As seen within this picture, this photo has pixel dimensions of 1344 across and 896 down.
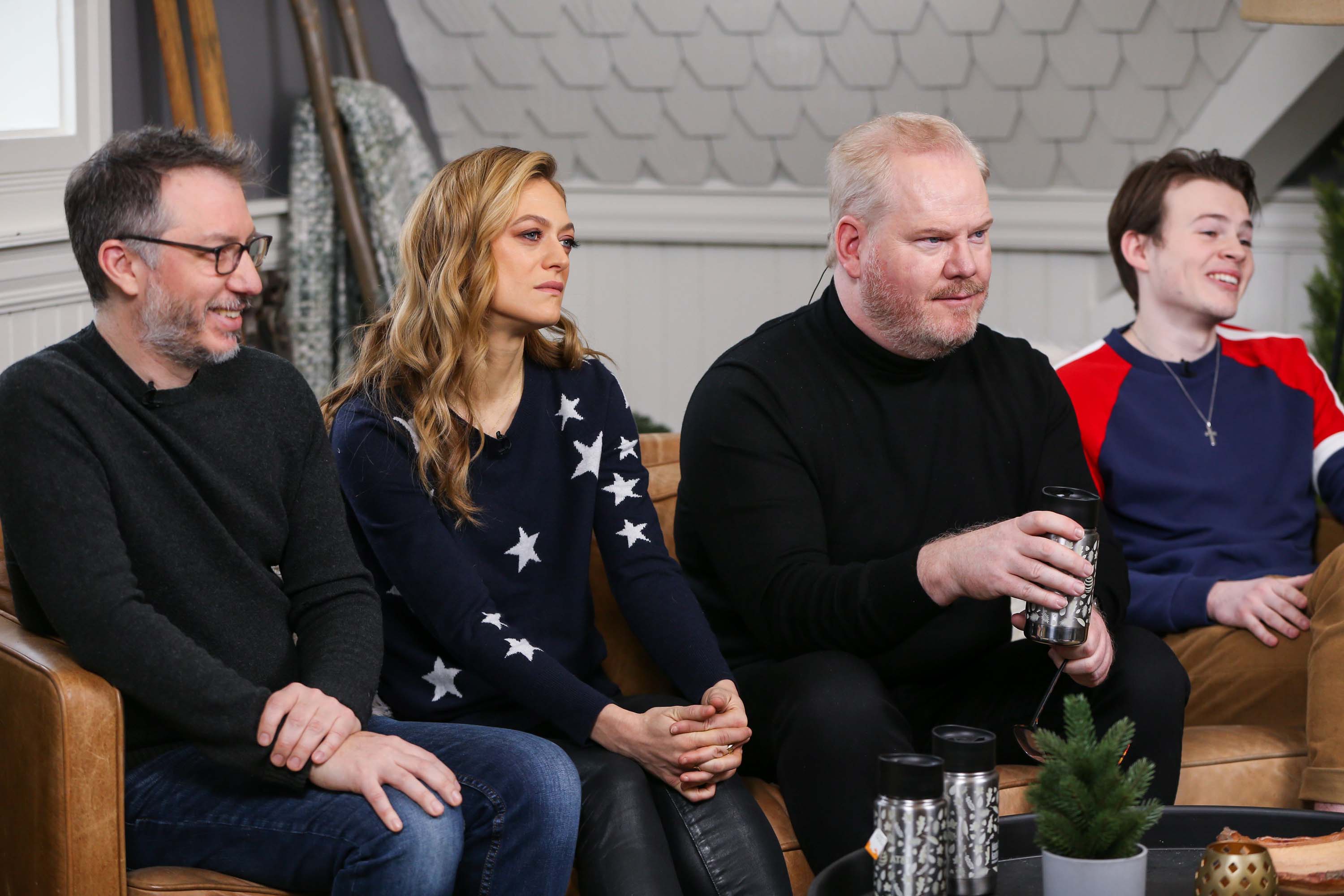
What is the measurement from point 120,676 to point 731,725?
2.37ft

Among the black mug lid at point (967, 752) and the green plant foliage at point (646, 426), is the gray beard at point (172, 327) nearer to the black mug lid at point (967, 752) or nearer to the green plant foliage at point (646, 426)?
the black mug lid at point (967, 752)

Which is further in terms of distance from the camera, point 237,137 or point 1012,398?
point 237,137

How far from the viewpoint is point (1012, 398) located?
84.4 inches

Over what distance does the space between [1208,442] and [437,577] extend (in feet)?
4.55

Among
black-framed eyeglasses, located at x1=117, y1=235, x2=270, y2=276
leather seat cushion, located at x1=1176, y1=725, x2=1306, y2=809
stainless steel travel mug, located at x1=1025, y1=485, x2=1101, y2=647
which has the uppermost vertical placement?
black-framed eyeglasses, located at x1=117, y1=235, x2=270, y2=276

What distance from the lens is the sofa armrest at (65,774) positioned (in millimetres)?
1527

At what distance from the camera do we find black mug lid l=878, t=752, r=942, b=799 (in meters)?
1.29

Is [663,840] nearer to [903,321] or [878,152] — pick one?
[903,321]

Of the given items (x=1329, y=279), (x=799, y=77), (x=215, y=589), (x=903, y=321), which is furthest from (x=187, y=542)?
(x=1329, y=279)

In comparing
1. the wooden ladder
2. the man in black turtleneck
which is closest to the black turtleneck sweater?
the man in black turtleneck

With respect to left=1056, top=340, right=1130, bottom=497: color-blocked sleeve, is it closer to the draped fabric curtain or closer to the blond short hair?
the blond short hair

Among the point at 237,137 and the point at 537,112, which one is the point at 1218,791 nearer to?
the point at 237,137

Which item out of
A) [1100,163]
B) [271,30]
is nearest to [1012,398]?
[1100,163]

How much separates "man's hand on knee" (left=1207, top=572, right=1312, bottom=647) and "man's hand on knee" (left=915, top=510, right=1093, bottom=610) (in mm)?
635
